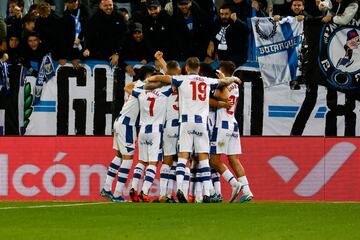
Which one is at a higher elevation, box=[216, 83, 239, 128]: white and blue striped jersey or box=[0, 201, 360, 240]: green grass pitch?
box=[216, 83, 239, 128]: white and blue striped jersey

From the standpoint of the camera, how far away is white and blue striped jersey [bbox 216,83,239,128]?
19.2 m

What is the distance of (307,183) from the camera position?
22.1 m

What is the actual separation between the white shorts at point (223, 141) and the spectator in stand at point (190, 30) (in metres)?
2.75

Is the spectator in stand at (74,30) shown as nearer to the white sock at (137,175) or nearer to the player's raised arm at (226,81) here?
the white sock at (137,175)

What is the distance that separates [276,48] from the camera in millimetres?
21547

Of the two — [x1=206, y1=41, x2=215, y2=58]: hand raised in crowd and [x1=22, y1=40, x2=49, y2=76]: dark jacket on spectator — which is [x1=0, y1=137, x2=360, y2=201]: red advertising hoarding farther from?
[x1=206, y1=41, x2=215, y2=58]: hand raised in crowd

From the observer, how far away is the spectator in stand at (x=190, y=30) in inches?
858

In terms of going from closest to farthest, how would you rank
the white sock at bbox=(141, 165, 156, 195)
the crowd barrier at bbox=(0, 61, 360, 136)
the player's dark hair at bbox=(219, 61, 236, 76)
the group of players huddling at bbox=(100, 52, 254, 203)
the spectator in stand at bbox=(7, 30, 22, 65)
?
the group of players huddling at bbox=(100, 52, 254, 203), the white sock at bbox=(141, 165, 156, 195), the player's dark hair at bbox=(219, 61, 236, 76), the crowd barrier at bbox=(0, 61, 360, 136), the spectator in stand at bbox=(7, 30, 22, 65)

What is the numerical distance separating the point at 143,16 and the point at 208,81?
170 inches

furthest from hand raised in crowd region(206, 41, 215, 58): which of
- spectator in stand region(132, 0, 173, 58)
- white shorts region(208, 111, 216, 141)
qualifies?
white shorts region(208, 111, 216, 141)

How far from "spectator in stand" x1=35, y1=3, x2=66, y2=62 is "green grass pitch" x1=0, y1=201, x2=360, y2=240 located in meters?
5.30

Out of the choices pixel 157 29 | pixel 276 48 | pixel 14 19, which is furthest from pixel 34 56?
pixel 276 48

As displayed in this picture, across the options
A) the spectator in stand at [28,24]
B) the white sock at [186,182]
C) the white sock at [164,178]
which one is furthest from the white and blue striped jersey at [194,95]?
the spectator in stand at [28,24]

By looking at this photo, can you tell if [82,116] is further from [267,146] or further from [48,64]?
[267,146]
